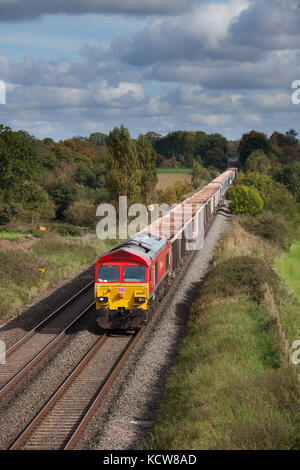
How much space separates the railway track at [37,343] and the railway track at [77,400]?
1.71 meters

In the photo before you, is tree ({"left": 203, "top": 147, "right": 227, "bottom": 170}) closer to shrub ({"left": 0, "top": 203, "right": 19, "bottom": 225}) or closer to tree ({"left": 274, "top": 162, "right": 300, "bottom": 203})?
tree ({"left": 274, "top": 162, "right": 300, "bottom": 203})

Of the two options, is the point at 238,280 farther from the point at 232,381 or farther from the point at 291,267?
the point at 291,267

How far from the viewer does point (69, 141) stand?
12381 centimetres

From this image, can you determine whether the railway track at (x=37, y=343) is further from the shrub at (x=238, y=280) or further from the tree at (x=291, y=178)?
the tree at (x=291, y=178)

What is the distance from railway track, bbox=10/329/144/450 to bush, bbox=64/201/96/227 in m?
43.8

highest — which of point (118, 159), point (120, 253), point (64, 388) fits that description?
point (118, 159)

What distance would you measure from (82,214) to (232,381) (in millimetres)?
51099

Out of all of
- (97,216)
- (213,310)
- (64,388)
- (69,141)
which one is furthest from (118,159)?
(69,141)

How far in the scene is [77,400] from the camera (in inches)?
556

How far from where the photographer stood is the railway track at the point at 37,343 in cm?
1608

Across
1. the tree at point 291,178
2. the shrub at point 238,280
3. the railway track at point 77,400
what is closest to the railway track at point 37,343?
the railway track at point 77,400
